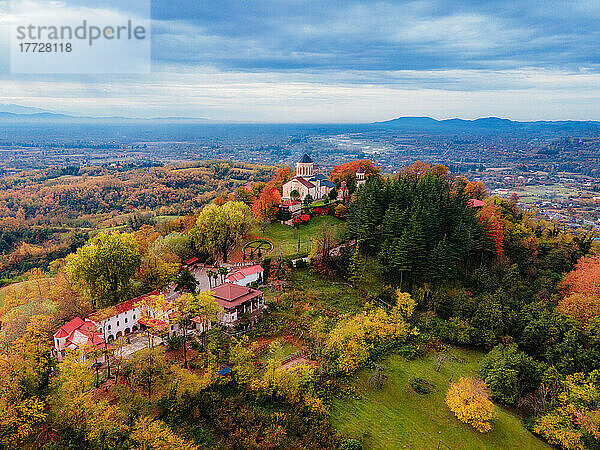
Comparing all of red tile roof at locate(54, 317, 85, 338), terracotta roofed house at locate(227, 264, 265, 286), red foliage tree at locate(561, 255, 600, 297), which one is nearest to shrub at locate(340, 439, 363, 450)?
terracotta roofed house at locate(227, 264, 265, 286)

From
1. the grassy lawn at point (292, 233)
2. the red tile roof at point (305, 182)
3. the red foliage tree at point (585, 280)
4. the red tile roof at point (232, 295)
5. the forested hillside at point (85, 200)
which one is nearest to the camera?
the red tile roof at point (232, 295)

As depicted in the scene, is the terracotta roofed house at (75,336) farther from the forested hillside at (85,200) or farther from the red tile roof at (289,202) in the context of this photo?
the forested hillside at (85,200)

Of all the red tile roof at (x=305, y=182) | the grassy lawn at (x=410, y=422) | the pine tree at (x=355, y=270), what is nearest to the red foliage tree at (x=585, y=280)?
the grassy lawn at (x=410, y=422)

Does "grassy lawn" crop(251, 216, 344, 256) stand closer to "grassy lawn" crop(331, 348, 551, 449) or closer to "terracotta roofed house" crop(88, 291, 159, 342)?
"terracotta roofed house" crop(88, 291, 159, 342)

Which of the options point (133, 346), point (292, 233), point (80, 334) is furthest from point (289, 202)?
point (80, 334)

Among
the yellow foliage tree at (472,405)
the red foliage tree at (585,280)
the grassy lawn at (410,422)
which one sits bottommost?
the grassy lawn at (410,422)

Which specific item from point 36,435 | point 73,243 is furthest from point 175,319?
point 73,243
